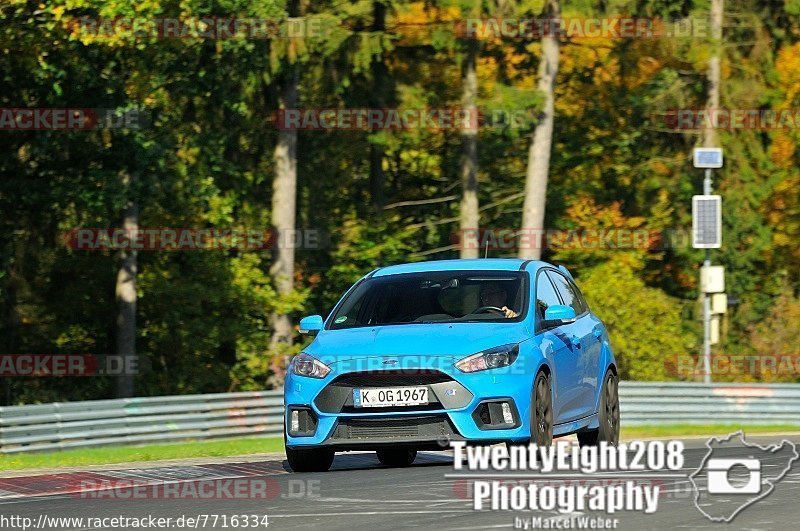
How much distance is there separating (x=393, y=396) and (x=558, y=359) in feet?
5.60

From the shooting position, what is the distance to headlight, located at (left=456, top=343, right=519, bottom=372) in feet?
44.0

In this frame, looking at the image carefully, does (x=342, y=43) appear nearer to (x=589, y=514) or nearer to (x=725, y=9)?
(x=725, y=9)

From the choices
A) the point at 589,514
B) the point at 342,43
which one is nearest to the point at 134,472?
the point at 589,514

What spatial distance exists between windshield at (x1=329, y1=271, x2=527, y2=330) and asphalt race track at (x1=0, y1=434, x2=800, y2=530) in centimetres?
128

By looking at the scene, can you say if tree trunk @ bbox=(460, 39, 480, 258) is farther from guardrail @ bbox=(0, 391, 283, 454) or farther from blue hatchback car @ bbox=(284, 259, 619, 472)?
blue hatchback car @ bbox=(284, 259, 619, 472)

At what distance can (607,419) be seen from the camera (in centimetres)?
1622

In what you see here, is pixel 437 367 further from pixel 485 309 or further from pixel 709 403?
pixel 709 403

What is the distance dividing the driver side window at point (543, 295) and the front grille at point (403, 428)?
4.72 ft

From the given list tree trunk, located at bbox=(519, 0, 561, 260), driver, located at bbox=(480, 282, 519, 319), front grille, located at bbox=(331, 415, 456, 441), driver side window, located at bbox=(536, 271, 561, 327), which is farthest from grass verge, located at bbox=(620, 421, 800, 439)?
front grille, located at bbox=(331, 415, 456, 441)

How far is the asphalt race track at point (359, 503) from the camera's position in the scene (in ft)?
34.8

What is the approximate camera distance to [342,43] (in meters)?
41.2

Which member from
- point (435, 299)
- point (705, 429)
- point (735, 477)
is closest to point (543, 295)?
point (435, 299)

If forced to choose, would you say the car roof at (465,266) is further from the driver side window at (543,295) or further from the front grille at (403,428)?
the front grille at (403,428)

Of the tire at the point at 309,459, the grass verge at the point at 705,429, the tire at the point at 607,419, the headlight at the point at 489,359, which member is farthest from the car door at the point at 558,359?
the grass verge at the point at 705,429
